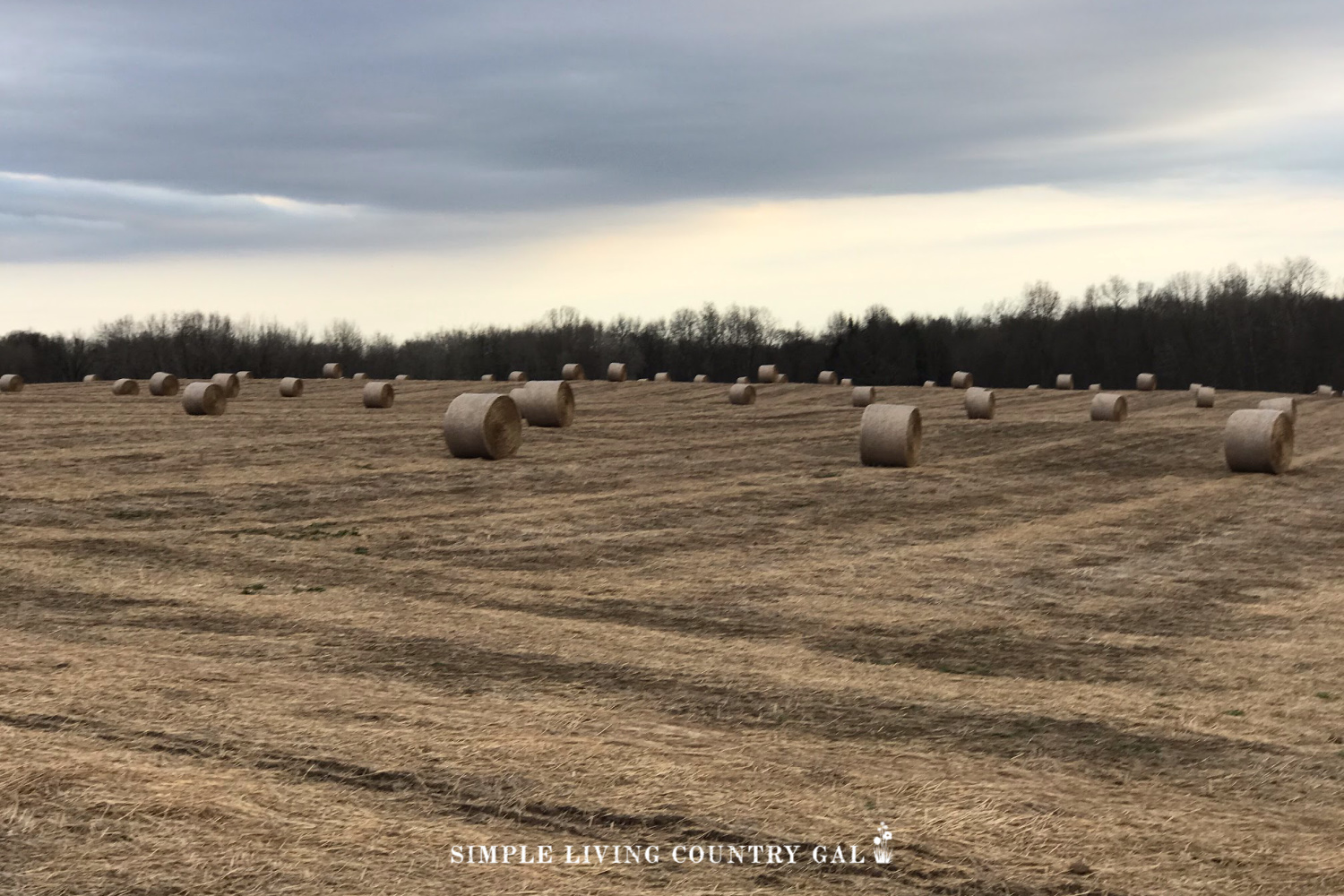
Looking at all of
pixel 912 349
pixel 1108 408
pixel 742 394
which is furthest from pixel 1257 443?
pixel 912 349

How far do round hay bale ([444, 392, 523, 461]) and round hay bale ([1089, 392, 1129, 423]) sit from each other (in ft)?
61.7

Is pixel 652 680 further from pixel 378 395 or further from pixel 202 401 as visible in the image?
pixel 378 395

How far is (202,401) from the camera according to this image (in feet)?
105

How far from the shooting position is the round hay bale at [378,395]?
3822 centimetres

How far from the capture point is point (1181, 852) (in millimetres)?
6422

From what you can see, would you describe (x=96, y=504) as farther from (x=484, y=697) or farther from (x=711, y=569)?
(x=484, y=697)

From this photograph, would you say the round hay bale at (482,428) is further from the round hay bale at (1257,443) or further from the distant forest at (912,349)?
the distant forest at (912,349)

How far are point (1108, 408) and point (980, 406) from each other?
3.41m

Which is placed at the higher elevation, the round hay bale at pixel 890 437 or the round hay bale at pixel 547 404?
the round hay bale at pixel 547 404

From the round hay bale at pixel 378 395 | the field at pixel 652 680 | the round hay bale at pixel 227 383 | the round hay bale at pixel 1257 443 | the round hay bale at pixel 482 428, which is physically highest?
the round hay bale at pixel 227 383

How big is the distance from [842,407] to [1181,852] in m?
37.4

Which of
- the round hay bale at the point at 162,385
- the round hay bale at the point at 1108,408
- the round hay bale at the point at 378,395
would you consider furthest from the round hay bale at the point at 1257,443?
the round hay bale at the point at 162,385

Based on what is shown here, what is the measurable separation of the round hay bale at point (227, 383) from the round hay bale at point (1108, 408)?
23.3 meters

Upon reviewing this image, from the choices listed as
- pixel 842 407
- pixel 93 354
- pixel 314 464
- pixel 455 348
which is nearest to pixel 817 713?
pixel 314 464
